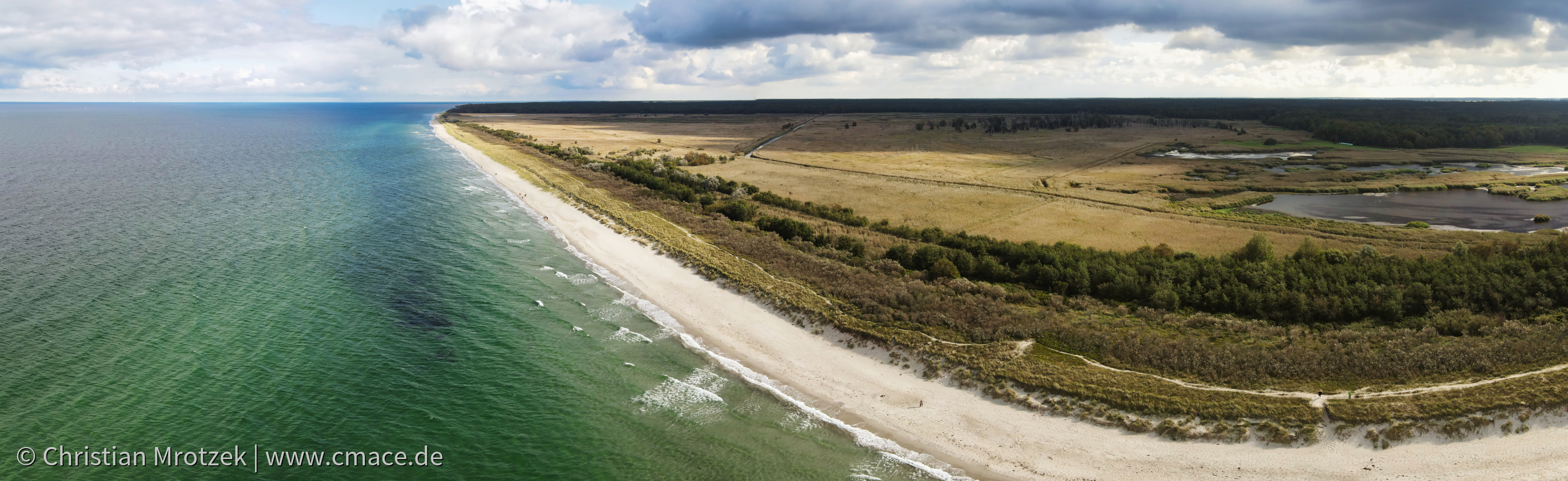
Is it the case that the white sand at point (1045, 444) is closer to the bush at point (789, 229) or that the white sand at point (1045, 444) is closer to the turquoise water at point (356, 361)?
the turquoise water at point (356, 361)

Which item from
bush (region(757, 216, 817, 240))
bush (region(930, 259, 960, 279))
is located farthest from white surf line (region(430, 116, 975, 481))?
bush (region(930, 259, 960, 279))

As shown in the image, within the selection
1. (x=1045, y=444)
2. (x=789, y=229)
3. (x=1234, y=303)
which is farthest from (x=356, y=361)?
(x=1234, y=303)

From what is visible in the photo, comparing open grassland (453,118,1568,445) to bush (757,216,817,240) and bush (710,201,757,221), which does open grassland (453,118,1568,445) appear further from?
bush (710,201,757,221)

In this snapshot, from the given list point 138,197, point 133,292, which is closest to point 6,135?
point 138,197

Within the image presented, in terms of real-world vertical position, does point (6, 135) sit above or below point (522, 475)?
above

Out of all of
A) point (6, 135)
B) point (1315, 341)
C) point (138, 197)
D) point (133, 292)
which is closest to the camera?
point (1315, 341)

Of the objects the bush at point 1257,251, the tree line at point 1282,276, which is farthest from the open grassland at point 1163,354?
the bush at point 1257,251

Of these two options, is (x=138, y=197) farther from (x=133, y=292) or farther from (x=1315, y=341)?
Result: (x=1315, y=341)
